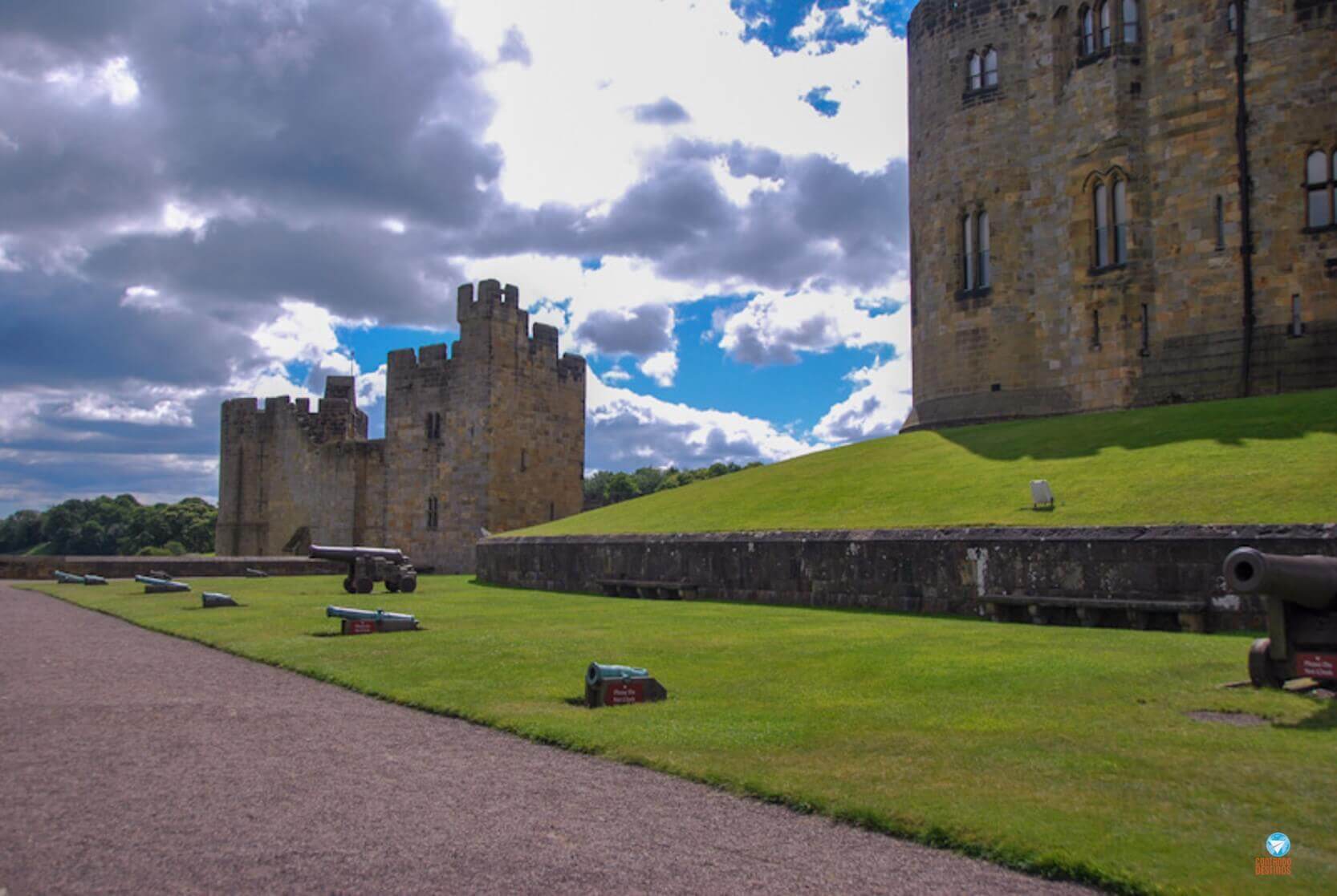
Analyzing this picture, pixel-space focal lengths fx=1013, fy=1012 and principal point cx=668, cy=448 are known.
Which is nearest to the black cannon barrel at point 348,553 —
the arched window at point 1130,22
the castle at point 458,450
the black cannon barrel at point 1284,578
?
the castle at point 458,450

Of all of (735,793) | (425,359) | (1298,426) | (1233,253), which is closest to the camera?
(735,793)

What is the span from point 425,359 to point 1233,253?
28622 mm

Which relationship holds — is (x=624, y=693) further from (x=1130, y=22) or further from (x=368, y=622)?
(x=1130, y=22)

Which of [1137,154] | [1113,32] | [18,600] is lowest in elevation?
[18,600]

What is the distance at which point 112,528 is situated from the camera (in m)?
94.9

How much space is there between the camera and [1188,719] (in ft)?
22.6

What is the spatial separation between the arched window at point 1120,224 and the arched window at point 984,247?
11.6ft

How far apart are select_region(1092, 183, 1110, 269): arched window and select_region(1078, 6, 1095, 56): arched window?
12.3 feet

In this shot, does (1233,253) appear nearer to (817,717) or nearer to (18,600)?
(817,717)

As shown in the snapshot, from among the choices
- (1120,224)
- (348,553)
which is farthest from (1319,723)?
(1120,224)

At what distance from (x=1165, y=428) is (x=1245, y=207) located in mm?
7513

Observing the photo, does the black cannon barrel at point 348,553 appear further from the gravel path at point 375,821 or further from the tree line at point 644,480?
the tree line at point 644,480

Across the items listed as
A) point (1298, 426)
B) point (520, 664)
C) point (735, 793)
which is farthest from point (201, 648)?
A: point (1298, 426)

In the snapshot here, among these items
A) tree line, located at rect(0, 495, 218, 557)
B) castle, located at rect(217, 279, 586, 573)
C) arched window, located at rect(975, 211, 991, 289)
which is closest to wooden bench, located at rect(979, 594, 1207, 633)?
arched window, located at rect(975, 211, 991, 289)
